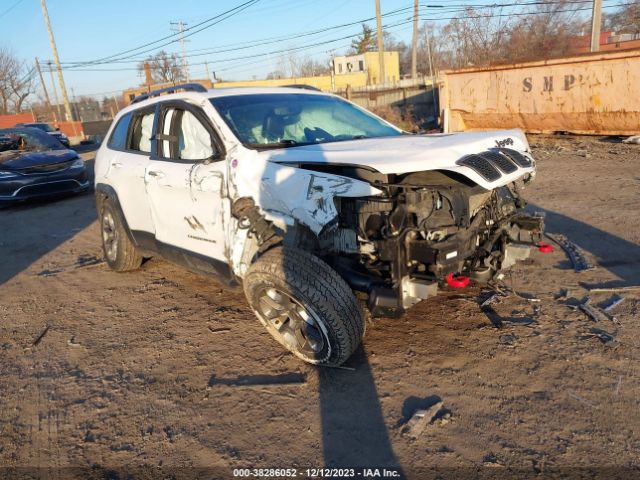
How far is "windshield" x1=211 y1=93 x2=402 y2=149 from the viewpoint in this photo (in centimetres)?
372

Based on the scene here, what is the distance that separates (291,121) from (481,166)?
5.65 ft

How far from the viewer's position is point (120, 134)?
17.6ft

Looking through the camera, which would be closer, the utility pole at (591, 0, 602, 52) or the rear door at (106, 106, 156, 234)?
the rear door at (106, 106, 156, 234)

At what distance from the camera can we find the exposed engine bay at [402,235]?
296cm

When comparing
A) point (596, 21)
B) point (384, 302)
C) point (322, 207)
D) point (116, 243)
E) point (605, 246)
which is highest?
point (596, 21)

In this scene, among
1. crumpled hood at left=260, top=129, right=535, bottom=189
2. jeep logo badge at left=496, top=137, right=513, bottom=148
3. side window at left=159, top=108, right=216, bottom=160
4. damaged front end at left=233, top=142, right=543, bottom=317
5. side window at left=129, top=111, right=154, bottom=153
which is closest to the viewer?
crumpled hood at left=260, top=129, right=535, bottom=189

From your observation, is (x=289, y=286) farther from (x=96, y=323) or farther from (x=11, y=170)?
(x=11, y=170)

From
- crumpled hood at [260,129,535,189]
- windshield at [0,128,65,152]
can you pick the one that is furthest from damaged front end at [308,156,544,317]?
windshield at [0,128,65,152]

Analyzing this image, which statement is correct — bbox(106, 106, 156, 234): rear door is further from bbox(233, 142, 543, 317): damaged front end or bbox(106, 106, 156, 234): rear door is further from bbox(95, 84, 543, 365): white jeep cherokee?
bbox(233, 142, 543, 317): damaged front end

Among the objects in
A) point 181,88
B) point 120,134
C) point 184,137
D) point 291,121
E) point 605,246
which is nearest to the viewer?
point 291,121

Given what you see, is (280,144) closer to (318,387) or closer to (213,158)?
(213,158)

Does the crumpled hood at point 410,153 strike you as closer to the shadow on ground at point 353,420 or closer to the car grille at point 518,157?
the car grille at point 518,157

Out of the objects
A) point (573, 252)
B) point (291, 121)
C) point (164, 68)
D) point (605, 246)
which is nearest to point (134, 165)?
point (291, 121)

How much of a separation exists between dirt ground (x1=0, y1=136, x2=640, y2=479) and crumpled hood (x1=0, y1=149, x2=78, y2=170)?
226 inches
